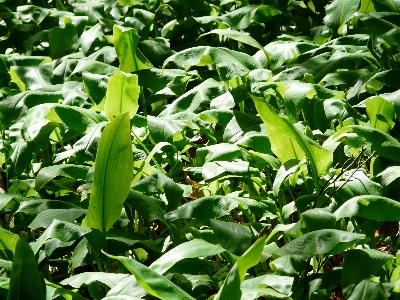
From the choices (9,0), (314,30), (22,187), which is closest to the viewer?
(22,187)

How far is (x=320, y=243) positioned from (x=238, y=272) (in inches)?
7.6

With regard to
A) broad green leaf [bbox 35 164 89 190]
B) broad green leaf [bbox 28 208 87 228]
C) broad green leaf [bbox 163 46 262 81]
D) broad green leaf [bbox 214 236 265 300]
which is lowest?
broad green leaf [bbox 35 164 89 190]

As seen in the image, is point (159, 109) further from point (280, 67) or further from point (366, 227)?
point (366, 227)

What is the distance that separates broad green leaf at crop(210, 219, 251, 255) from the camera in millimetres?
1170

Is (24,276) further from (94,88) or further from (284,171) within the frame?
(94,88)

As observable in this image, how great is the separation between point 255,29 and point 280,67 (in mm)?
459

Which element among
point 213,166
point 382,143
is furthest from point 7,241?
point 382,143

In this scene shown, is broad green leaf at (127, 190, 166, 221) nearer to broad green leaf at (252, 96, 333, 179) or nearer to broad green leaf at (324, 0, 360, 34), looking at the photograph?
broad green leaf at (252, 96, 333, 179)

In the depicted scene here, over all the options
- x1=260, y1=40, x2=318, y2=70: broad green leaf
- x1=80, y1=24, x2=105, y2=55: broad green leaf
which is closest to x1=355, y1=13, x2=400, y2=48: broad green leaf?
x1=260, y1=40, x2=318, y2=70: broad green leaf

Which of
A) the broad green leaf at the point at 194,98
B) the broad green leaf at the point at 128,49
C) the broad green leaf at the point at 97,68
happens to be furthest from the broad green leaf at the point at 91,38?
the broad green leaf at the point at 194,98

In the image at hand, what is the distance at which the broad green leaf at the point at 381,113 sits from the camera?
4.75 feet

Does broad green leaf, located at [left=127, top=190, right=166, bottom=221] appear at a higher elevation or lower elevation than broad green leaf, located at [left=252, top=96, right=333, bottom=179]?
lower

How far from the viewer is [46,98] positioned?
1.94 metres

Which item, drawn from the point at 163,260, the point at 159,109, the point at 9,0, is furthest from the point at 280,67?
the point at 9,0
